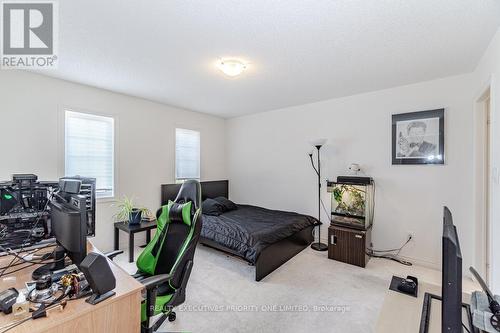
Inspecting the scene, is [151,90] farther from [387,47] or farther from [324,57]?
[387,47]

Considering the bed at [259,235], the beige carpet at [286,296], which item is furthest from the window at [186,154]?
the beige carpet at [286,296]

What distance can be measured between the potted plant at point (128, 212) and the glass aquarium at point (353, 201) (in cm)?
301

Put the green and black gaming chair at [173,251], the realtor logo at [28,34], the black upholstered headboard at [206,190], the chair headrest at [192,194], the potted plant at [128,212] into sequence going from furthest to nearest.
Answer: the black upholstered headboard at [206,190] < the potted plant at [128,212] < the chair headrest at [192,194] < the realtor logo at [28,34] < the green and black gaming chair at [173,251]

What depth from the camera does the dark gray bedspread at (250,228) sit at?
2875mm

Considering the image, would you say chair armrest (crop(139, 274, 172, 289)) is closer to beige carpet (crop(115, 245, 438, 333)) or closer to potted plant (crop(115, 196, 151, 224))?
beige carpet (crop(115, 245, 438, 333))

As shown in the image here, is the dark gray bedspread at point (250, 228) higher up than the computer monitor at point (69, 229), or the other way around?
the computer monitor at point (69, 229)

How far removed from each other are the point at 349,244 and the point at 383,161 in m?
1.36

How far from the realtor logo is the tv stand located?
1.81 m

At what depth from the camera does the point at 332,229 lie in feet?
11.2

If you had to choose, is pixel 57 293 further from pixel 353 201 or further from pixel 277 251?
pixel 353 201

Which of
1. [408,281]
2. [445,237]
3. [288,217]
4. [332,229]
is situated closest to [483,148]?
[332,229]

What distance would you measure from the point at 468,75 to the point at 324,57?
2.00m

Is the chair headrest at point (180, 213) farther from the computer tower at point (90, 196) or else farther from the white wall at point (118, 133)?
the white wall at point (118, 133)

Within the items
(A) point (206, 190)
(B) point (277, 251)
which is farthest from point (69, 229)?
(A) point (206, 190)
